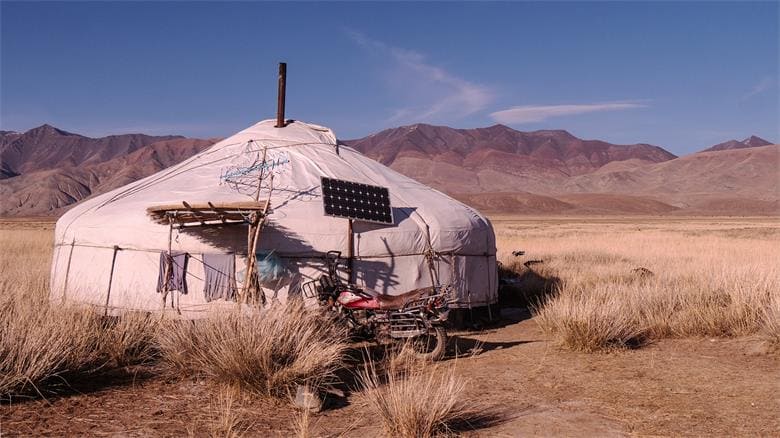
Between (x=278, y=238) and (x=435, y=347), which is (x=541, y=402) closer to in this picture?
(x=435, y=347)

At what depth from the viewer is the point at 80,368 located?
6.74m

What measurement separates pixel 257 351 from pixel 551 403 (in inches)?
105

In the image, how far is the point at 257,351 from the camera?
246 inches

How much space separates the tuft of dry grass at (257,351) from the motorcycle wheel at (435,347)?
1292 millimetres

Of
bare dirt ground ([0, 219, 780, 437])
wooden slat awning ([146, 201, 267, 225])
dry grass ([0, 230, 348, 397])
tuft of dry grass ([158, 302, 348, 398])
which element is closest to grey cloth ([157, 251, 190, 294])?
wooden slat awning ([146, 201, 267, 225])

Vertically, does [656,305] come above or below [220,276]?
below

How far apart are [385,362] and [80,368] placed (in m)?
3.09

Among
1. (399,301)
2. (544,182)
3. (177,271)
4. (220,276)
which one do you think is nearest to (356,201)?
(220,276)

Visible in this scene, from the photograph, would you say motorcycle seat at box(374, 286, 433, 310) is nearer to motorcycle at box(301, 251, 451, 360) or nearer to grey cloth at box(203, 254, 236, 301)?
motorcycle at box(301, 251, 451, 360)

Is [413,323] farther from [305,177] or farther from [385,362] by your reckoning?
[305,177]

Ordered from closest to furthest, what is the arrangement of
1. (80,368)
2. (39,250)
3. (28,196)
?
(80,368)
(39,250)
(28,196)

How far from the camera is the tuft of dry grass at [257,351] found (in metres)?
6.24

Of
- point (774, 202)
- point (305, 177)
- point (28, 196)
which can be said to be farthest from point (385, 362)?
point (28, 196)

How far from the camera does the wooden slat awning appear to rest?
8430mm
